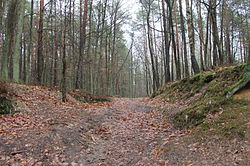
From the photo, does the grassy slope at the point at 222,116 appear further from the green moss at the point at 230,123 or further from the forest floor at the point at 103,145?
the forest floor at the point at 103,145

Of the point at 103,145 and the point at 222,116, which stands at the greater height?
the point at 222,116

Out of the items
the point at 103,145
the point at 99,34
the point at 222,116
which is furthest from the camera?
the point at 99,34

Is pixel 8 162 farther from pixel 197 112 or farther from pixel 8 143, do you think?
pixel 197 112

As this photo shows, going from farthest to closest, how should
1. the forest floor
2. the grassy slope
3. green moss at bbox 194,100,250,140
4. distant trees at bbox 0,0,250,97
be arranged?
1. distant trees at bbox 0,0,250,97
2. the grassy slope
3. green moss at bbox 194,100,250,140
4. the forest floor

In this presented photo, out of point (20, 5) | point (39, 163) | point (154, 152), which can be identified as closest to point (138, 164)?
point (154, 152)

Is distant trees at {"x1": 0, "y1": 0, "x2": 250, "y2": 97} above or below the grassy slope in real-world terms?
above

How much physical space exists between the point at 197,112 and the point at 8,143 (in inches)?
191

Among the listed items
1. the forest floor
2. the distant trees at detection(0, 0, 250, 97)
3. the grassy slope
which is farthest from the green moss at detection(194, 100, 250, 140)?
the distant trees at detection(0, 0, 250, 97)

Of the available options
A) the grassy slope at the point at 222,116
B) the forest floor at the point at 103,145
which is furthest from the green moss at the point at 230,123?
the forest floor at the point at 103,145

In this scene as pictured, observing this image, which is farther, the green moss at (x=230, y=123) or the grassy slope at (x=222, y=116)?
the grassy slope at (x=222, y=116)

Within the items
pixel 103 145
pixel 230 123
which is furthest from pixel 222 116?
pixel 103 145

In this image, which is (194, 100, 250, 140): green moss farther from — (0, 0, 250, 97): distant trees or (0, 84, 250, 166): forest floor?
(0, 0, 250, 97): distant trees

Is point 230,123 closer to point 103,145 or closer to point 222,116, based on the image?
point 222,116

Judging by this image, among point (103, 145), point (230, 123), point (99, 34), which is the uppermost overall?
point (99, 34)
